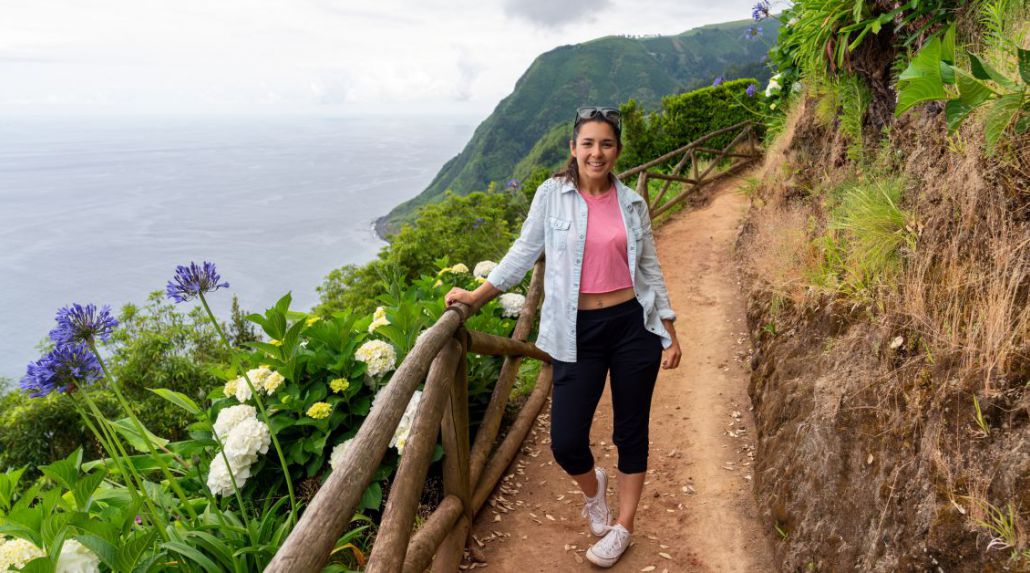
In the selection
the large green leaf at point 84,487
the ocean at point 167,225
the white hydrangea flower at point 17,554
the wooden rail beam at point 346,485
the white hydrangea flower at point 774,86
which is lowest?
the ocean at point 167,225

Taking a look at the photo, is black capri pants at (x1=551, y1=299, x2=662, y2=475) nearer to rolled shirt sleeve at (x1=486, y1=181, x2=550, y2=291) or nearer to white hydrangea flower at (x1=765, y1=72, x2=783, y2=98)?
rolled shirt sleeve at (x1=486, y1=181, x2=550, y2=291)

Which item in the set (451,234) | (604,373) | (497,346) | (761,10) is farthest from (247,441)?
(451,234)

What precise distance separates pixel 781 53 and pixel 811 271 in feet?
13.6

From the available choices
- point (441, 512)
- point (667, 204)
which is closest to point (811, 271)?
point (441, 512)

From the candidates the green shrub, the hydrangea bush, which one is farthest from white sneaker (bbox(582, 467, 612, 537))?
the green shrub

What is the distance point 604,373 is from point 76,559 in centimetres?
188

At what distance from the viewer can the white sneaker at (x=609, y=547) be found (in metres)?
2.78

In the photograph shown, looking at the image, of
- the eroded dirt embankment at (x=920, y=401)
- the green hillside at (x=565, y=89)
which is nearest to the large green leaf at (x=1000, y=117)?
the eroded dirt embankment at (x=920, y=401)

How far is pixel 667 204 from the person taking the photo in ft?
32.5

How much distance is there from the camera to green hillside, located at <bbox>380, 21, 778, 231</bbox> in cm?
11271

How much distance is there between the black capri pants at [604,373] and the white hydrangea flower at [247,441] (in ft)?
4.12

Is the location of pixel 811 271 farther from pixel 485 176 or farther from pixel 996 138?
pixel 485 176

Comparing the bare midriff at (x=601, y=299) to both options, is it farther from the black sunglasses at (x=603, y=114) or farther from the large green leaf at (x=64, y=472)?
the large green leaf at (x=64, y=472)

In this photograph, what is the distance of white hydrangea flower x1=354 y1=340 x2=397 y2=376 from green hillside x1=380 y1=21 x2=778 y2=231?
80.1m
